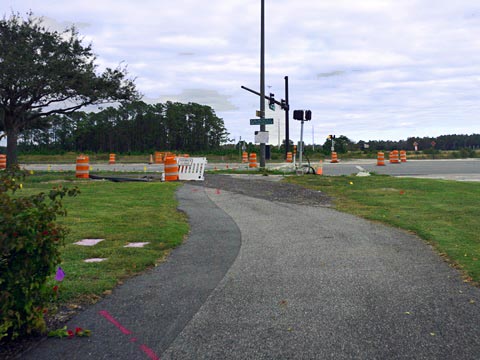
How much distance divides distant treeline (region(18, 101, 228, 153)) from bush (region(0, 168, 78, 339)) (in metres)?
76.9

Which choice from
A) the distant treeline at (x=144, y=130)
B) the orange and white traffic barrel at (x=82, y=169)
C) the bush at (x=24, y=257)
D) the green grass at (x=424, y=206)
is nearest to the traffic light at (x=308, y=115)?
the green grass at (x=424, y=206)

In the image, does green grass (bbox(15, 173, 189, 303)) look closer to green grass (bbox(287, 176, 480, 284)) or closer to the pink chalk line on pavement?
the pink chalk line on pavement

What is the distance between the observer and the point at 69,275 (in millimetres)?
5773

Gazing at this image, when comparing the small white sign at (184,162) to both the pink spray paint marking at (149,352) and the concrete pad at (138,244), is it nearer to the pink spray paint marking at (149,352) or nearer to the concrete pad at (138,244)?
the concrete pad at (138,244)

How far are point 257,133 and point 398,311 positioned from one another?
23.1 m

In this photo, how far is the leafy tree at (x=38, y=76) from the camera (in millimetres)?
24058

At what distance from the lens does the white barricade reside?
20.0 metres

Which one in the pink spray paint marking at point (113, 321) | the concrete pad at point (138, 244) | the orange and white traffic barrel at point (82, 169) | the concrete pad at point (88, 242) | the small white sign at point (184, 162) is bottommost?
the pink spray paint marking at point (113, 321)

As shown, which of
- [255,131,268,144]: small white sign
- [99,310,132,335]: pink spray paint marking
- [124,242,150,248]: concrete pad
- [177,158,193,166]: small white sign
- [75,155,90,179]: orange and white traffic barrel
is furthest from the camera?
[255,131,268,144]: small white sign

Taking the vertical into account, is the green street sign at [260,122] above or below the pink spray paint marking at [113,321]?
above

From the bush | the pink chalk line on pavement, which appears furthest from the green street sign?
the bush

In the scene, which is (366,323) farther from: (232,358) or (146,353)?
(146,353)

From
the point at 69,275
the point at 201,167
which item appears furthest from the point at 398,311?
the point at 201,167

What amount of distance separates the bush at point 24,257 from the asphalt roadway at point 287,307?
28 centimetres
